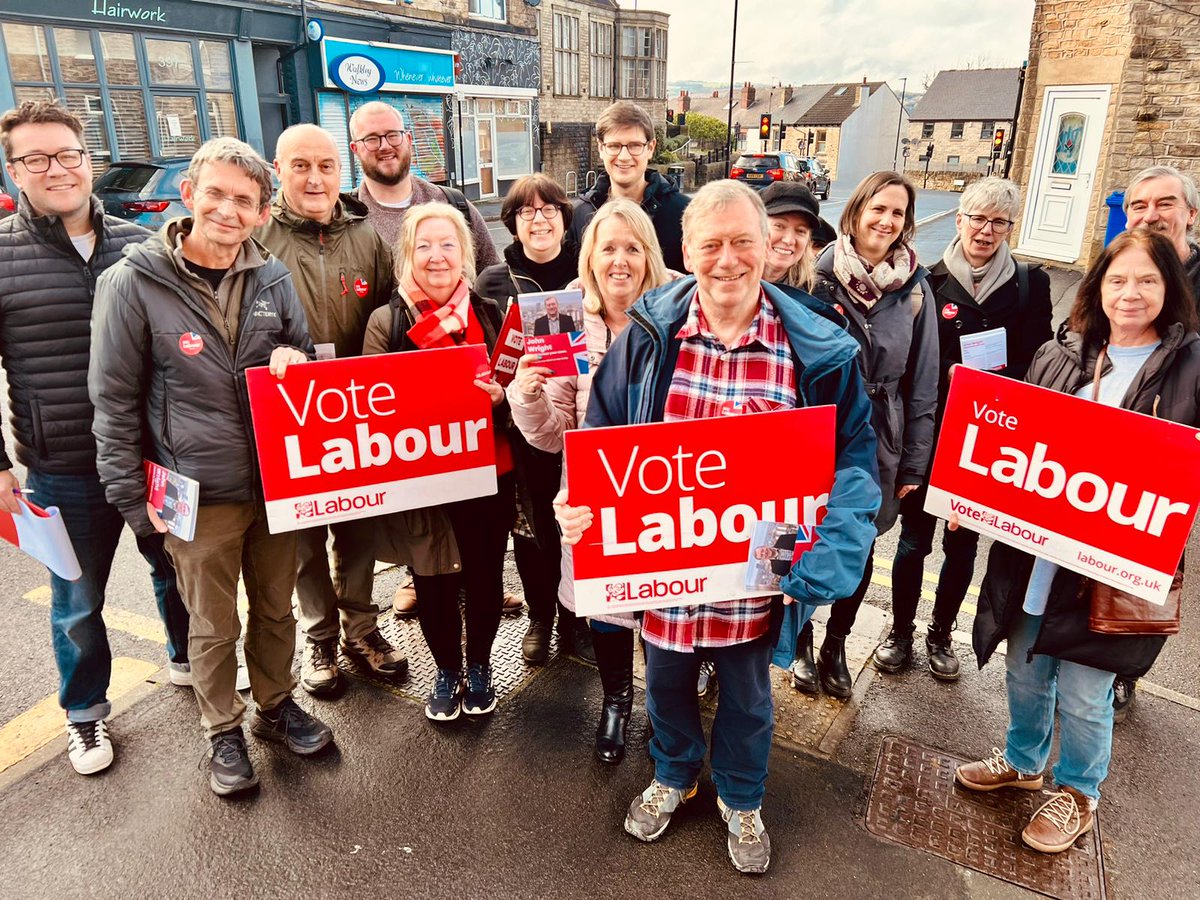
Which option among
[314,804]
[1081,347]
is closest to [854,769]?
[1081,347]

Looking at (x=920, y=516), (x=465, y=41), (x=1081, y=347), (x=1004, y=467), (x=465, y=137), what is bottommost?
(x=920, y=516)

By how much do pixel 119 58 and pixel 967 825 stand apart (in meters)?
21.6

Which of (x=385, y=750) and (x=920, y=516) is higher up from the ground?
(x=920, y=516)

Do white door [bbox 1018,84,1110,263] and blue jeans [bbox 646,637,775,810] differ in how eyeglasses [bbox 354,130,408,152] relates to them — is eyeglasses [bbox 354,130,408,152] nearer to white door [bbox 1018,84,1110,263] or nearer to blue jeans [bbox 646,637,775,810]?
blue jeans [bbox 646,637,775,810]

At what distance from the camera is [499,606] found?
3.67 metres

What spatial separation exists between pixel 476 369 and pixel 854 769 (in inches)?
90.5

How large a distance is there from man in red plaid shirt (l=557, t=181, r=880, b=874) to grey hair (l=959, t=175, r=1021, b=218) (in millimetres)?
1451

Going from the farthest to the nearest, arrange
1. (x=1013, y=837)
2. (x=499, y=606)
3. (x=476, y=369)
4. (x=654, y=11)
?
1. (x=654, y=11)
2. (x=499, y=606)
3. (x=476, y=369)
4. (x=1013, y=837)

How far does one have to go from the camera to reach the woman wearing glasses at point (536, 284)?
11.7 feet

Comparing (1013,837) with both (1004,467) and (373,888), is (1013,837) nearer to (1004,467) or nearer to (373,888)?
(1004,467)

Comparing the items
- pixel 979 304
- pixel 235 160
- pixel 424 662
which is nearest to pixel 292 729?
pixel 424 662

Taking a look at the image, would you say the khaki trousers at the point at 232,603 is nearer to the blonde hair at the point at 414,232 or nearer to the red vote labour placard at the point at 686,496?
the blonde hair at the point at 414,232

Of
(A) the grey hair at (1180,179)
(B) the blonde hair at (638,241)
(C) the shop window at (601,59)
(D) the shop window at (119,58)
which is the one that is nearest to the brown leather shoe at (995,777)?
(B) the blonde hair at (638,241)

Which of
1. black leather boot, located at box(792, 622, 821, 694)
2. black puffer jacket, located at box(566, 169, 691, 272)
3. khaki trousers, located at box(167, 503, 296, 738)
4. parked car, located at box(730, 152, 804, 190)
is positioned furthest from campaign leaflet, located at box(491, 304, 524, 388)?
parked car, located at box(730, 152, 804, 190)
